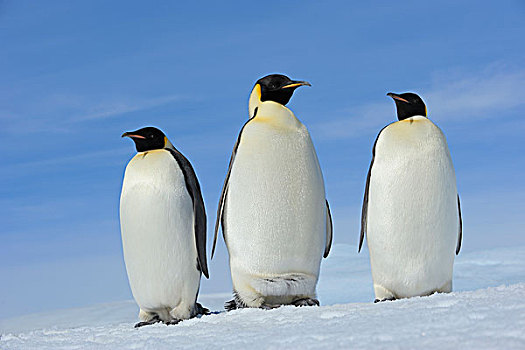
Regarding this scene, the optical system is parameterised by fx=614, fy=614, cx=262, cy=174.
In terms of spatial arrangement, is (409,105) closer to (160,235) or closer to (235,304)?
(235,304)

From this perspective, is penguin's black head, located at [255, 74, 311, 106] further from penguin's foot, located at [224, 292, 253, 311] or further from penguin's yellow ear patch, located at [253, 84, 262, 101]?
penguin's foot, located at [224, 292, 253, 311]

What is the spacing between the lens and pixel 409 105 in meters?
4.64

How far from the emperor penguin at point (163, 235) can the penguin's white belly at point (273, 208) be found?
0.30 metres

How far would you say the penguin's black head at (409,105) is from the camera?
183 inches

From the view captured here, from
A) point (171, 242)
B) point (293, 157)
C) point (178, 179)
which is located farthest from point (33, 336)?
point (293, 157)

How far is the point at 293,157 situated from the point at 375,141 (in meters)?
0.71

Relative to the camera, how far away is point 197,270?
4.48 meters

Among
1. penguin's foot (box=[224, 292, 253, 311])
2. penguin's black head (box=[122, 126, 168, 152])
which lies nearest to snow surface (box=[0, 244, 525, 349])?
penguin's foot (box=[224, 292, 253, 311])

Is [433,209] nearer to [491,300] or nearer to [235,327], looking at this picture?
[491,300]

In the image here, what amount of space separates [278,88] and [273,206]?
97 centimetres

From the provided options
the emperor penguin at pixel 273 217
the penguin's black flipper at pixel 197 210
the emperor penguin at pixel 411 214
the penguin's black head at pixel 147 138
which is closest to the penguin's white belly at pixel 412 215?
the emperor penguin at pixel 411 214

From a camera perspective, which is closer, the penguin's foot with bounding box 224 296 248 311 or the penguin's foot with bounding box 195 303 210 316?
the penguin's foot with bounding box 224 296 248 311

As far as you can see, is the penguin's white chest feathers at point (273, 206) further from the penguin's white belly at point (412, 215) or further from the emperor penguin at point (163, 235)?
the penguin's white belly at point (412, 215)

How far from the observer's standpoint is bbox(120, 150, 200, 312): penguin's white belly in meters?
4.36
